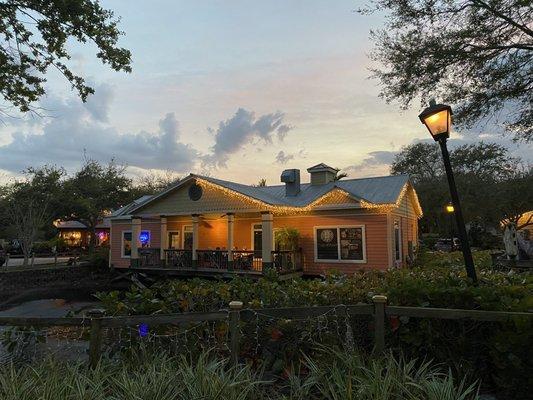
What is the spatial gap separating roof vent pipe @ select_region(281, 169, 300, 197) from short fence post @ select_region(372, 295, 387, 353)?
1694 cm

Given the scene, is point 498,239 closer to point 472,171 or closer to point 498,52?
point 472,171

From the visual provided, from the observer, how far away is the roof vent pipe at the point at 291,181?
21266 millimetres

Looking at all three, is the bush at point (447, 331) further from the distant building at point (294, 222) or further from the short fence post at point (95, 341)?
the distant building at point (294, 222)

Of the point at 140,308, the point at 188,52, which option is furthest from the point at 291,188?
the point at 140,308

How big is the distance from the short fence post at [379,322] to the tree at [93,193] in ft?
103

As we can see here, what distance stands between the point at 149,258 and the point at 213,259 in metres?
3.89

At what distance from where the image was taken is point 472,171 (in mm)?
43812

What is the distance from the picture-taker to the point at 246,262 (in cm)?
1755

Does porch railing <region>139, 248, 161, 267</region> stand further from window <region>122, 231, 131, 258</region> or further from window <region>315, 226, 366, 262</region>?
window <region>315, 226, 366, 262</region>

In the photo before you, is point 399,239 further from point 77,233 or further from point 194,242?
point 77,233

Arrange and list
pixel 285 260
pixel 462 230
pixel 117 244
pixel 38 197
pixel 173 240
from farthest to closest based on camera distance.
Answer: pixel 38 197
pixel 117 244
pixel 173 240
pixel 285 260
pixel 462 230

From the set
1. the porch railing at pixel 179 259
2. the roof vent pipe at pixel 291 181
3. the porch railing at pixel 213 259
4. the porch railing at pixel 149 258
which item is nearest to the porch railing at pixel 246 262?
the porch railing at pixel 213 259

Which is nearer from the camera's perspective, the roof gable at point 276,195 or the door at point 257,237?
the roof gable at point 276,195

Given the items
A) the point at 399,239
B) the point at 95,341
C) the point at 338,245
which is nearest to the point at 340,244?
the point at 338,245
